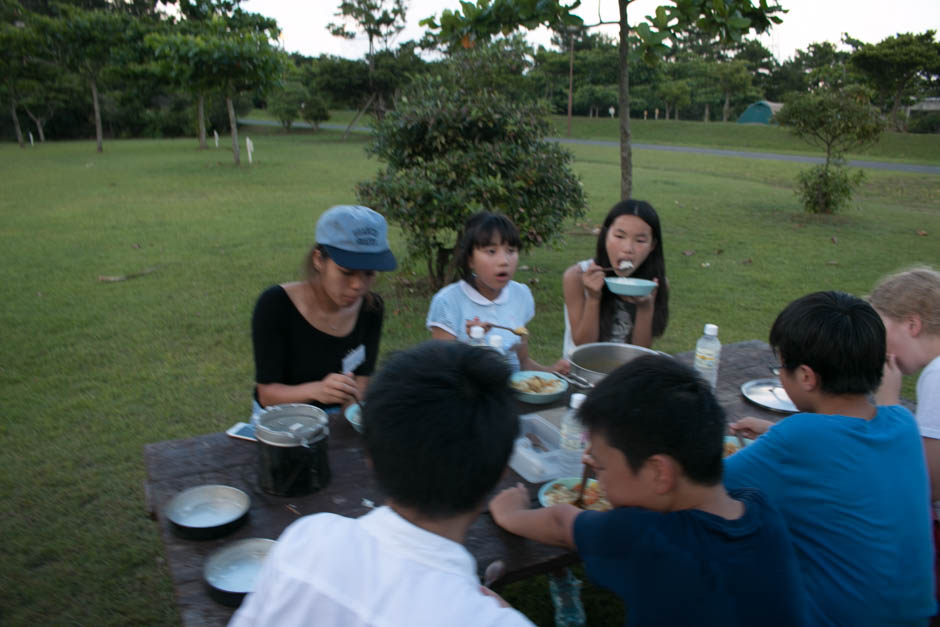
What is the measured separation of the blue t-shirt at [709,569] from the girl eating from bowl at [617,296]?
1663mm

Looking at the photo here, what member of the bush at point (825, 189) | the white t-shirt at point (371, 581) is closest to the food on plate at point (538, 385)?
the white t-shirt at point (371, 581)

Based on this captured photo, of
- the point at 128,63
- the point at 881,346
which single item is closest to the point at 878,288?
the point at 881,346

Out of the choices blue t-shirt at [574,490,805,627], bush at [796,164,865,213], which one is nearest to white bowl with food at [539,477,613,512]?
blue t-shirt at [574,490,805,627]

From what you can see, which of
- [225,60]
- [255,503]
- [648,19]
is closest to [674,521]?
[255,503]

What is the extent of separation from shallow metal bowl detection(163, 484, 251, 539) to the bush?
459 inches

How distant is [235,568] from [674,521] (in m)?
0.96

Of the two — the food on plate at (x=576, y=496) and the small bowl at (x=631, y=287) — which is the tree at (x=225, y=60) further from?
the food on plate at (x=576, y=496)

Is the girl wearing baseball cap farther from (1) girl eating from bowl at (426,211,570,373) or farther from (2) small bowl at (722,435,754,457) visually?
(2) small bowl at (722,435,754,457)

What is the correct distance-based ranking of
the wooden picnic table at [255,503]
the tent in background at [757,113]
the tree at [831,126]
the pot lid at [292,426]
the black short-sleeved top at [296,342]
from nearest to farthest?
1. the wooden picnic table at [255,503]
2. the pot lid at [292,426]
3. the black short-sleeved top at [296,342]
4. the tree at [831,126]
5. the tent in background at [757,113]

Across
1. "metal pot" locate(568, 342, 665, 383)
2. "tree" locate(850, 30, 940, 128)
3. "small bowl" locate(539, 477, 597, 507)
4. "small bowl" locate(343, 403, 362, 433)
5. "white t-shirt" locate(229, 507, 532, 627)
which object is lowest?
"small bowl" locate(539, 477, 597, 507)

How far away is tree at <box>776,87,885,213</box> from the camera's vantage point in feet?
33.2

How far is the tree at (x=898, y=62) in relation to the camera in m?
27.9

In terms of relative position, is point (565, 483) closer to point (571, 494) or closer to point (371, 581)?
point (571, 494)

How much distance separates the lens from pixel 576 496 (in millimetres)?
1732
